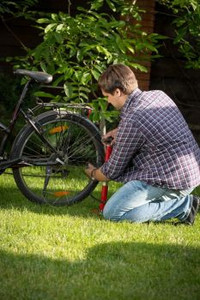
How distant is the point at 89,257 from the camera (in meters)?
4.22

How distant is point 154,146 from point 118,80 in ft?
1.86

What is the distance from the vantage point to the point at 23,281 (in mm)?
3734

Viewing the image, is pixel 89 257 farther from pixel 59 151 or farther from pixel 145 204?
pixel 59 151

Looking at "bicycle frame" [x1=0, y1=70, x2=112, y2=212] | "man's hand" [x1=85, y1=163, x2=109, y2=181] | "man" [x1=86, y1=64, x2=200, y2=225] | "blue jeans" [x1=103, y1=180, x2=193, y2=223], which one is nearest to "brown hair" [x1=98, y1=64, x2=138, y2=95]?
"man" [x1=86, y1=64, x2=200, y2=225]

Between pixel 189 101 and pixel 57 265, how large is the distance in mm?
5449

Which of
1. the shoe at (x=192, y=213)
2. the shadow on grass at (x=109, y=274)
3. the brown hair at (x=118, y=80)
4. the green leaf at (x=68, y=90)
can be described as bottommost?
the shoe at (x=192, y=213)

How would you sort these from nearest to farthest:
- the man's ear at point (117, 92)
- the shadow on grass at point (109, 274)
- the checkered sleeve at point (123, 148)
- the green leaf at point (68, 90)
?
the shadow on grass at point (109, 274) → the checkered sleeve at point (123, 148) → the man's ear at point (117, 92) → the green leaf at point (68, 90)

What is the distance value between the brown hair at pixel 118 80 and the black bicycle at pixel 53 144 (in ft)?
1.39

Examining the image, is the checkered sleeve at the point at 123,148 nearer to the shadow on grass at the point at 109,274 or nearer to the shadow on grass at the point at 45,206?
the shadow on grass at the point at 45,206

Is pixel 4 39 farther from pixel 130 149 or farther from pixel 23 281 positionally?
pixel 23 281

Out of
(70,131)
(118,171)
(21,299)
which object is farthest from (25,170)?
(21,299)

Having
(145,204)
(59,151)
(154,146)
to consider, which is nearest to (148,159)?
(154,146)

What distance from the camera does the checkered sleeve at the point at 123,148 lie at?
16.2ft

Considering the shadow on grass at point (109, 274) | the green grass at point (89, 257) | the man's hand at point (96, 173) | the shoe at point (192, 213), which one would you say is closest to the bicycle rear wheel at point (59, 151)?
the green grass at point (89, 257)
